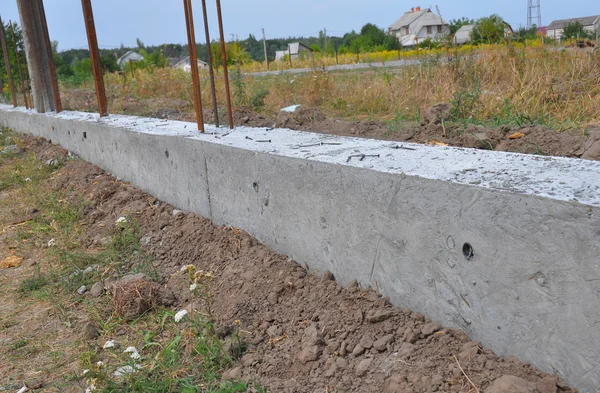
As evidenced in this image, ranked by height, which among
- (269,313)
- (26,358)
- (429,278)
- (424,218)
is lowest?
(26,358)

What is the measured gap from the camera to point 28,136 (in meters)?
11.0

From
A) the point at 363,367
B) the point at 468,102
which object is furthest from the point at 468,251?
the point at 468,102

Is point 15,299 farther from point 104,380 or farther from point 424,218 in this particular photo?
point 424,218

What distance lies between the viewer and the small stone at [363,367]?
2.15 meters

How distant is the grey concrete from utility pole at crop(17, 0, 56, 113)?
8.47 metres

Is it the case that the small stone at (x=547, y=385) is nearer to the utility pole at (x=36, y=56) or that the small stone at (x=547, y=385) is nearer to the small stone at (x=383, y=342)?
the small stone at (x=383, y=342)

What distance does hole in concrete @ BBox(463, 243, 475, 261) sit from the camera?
2.00 m

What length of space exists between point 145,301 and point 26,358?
64cm

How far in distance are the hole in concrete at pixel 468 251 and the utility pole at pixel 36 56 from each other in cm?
1033

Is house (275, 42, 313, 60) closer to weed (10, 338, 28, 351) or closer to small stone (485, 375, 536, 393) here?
weed (10, 338, 28, 351)

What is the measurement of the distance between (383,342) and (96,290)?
202 cm

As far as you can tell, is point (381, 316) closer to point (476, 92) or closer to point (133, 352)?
point (133, 352)

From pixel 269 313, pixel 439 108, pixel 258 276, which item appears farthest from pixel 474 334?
pixel 439 108

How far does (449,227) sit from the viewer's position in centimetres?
206
